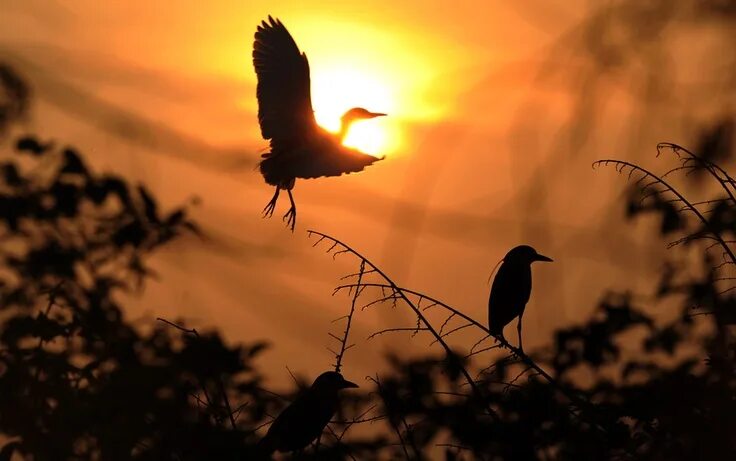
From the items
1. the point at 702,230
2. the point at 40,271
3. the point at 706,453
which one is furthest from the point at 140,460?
the point at 702,230

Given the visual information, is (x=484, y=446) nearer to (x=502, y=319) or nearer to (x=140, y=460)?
(x=140, y=460)

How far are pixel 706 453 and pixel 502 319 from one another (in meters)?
4.14

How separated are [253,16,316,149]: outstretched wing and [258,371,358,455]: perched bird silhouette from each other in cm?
248

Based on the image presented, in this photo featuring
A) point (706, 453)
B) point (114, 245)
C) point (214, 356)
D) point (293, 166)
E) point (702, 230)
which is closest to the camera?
point (706, 453)

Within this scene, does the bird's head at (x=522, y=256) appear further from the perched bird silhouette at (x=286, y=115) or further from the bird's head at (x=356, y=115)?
the bird's head at (x=356, y=115)

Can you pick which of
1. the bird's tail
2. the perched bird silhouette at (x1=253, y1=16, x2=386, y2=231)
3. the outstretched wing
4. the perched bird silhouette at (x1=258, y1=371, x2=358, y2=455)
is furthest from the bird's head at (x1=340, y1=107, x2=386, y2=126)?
the perched bird silhouette at (x1=258, y1=371, x2=358, y2=455)

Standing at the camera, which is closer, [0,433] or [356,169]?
[0,433]

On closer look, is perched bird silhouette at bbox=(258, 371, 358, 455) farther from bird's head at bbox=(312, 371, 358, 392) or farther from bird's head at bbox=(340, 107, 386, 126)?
bird's head at bbox=(340, 107, 386, 126)

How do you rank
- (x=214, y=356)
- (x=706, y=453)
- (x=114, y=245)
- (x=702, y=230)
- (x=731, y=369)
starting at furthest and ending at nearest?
(x=114, y=245) < (x=214, y=356) < (x=702, y=230) < (x=731, y=369) < (x=706, y=453)

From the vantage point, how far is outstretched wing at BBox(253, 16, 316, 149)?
26.3 ft

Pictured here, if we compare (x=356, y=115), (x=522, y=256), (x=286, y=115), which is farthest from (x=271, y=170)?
(x=522, y=256)

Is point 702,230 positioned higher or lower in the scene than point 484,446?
higher

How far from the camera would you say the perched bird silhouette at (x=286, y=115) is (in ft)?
24.4

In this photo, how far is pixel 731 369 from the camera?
155 inches
